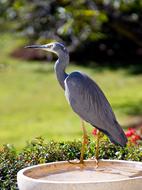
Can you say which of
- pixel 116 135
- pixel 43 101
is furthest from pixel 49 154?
pixel 43 101

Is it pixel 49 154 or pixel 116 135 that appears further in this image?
pixel 49 154

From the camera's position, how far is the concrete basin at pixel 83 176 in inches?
208

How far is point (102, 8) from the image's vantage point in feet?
53.4

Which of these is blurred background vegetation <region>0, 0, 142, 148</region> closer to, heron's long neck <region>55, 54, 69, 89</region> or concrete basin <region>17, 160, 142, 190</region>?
heron's long neck <region>55, 54, 69, 89</region>

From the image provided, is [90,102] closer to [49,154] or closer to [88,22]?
[49,154]

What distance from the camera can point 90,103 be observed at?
595 centimetres

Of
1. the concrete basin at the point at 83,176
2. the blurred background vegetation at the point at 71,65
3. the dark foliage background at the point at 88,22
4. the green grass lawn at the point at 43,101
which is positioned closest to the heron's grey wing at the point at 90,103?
the concrete basin at the point at 83,176

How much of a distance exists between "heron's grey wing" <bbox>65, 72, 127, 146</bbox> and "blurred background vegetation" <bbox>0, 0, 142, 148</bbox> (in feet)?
22.7

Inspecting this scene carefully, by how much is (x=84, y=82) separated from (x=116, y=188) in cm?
107

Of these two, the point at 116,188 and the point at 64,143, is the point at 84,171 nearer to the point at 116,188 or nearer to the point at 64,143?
the point at 116,188

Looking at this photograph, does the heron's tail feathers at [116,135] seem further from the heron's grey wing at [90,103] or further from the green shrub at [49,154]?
the green shrub at [49,154]

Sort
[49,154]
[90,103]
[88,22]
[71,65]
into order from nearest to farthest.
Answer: [90,103] < [49,154] < [88,22] < [71,65]

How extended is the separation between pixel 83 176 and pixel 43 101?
49.5 feet

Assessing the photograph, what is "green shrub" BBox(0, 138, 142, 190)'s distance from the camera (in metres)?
6.80
